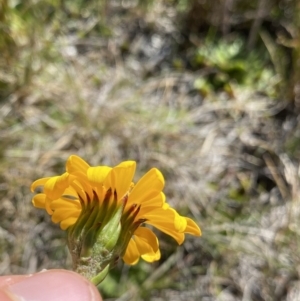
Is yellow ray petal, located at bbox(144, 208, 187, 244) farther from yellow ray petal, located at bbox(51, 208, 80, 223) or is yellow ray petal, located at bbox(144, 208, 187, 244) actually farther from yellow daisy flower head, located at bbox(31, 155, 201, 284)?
yellow ray petal, located at bbox(51, 208, 80, 223)

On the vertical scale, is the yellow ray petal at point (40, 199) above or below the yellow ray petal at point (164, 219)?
above

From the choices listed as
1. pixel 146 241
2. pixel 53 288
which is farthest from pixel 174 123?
pixel 53 288

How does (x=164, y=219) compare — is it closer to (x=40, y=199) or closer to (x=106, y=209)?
(x=106, y=209)

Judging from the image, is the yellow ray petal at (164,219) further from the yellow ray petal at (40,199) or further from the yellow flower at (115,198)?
the yellow ray petal at (40,199)

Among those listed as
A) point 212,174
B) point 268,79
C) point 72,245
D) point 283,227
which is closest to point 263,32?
point 268,79

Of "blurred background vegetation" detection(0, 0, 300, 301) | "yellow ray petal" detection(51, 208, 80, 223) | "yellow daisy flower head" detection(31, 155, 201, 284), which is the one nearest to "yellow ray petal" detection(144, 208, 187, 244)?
"yellow daisy flower head" detection(31, 155, 201, 284)

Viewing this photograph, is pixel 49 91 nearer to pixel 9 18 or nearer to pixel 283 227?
pixel 9 18

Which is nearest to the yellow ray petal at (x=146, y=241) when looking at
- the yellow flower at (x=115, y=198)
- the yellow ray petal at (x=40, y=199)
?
the yellow flower at (x=115, y=198)
